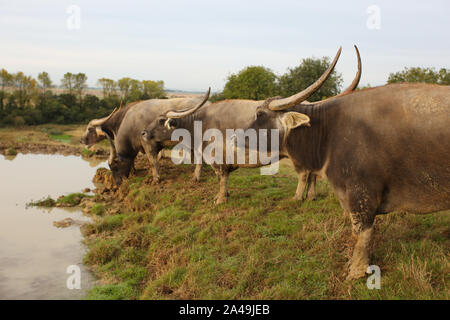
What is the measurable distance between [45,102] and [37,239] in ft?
83.7

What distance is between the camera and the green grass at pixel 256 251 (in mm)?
4090

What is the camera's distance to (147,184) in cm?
953

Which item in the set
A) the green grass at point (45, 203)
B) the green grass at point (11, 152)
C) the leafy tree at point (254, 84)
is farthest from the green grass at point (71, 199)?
the leafy tree at point (254, 84)

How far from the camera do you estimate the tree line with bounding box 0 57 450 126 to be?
72.0ft

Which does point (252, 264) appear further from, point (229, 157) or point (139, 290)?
point (229, 157)

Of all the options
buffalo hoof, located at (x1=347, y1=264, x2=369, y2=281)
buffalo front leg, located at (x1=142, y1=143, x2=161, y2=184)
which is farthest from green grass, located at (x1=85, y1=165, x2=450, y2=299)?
buffalo front leg, located at (x1=142, y1=143, x2=161, y2=184)

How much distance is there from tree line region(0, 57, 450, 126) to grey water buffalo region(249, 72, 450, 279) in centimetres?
1562

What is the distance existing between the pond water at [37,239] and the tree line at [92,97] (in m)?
9.13

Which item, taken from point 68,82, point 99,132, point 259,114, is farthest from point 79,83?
point 259,114

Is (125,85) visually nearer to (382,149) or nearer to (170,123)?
(170,123)

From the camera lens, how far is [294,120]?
4434 mm

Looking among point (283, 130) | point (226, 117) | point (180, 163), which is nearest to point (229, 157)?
point (226, 117)

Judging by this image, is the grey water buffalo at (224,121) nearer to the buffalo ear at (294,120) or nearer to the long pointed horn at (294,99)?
the long pointed horn at (294,99)

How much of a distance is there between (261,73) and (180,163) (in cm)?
1583
